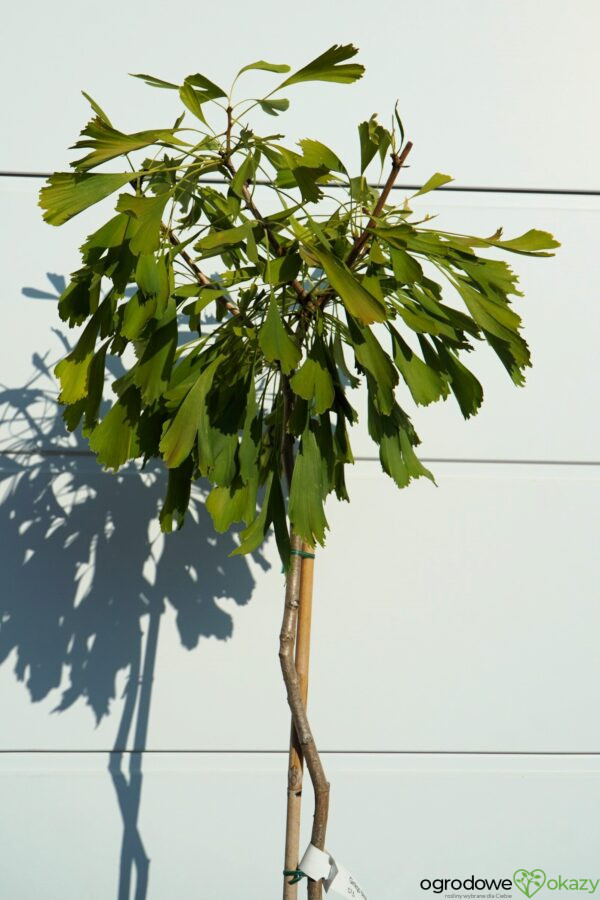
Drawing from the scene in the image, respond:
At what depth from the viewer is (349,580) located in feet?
5.64

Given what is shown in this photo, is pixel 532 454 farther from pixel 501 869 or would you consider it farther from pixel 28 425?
pixel 28 425

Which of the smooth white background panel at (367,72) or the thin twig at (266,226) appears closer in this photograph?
the thin twig at (266,226)

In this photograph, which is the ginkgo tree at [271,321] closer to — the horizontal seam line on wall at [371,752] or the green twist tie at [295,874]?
the green twist tie at [295,874]

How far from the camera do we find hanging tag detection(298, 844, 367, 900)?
3.92ft

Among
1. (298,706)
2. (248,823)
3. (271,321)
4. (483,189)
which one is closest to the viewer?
(271,321)

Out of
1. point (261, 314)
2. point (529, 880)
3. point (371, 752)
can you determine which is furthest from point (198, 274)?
point (529, 880)

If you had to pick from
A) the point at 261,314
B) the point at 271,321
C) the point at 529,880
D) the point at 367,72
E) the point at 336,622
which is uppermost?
the point at 367,72

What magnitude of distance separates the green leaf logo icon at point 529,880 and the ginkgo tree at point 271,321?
0.70m

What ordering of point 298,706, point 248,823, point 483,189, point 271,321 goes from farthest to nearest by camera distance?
1. point 483,189
2. point 248,823
3. point 298,706
4. point 271,321

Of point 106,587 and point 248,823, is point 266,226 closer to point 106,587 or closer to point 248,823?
point 106,587

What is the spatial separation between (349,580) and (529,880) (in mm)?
708

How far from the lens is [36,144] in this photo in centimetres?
175

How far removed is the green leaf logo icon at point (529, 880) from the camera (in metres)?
1.71

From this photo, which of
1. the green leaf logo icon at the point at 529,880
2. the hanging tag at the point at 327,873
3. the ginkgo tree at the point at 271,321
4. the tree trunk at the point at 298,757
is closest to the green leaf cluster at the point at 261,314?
the ginkgo tree at the point at 271,321
